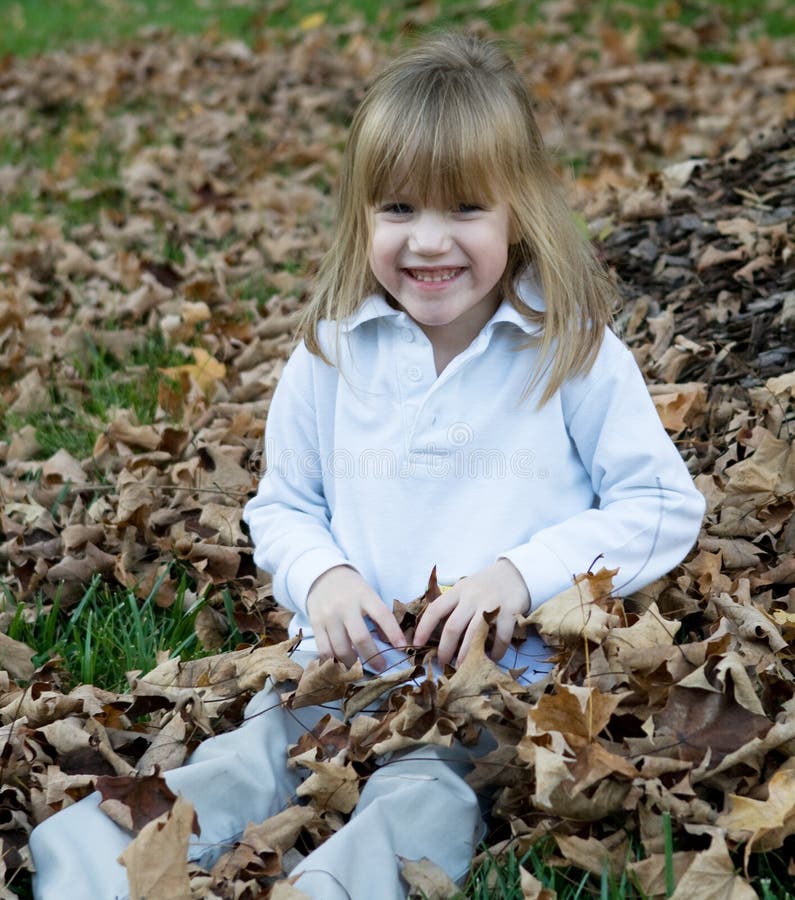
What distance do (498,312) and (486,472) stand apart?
33 cm

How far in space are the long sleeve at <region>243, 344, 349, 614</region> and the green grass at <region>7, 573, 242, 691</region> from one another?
0.36m

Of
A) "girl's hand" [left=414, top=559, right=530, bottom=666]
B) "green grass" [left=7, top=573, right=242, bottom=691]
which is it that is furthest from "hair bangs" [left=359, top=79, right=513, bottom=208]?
"green grass" [left=7, top=573, right=242, bottom=691]

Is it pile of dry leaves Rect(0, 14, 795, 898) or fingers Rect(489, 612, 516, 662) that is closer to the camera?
pile of dry leaves Rect(0, 14, 795, 898)

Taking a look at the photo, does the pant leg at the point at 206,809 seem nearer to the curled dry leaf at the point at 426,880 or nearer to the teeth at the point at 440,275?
the curled dry leaf at the point at 426,880

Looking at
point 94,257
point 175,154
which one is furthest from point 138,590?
point 175,154

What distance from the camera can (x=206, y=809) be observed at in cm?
204

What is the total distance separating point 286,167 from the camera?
6332mm

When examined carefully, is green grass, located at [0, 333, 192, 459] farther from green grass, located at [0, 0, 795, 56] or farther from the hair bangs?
green grass, located at [0, 0, 795, 56]

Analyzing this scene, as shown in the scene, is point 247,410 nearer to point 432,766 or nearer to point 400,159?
point 400,159

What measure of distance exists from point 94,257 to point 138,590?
255 cm

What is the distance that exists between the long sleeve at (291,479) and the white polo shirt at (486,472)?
2cm

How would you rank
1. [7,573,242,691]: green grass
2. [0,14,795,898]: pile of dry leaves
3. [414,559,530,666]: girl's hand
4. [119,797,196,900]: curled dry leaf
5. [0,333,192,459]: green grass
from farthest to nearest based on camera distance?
1. [0,333,192,459]: green grass
2. [7,573,242,691]: green grass
3. [414,559,530,666]: girl's hand
4. [0,14,795,898]: pile of dry leaves
5. [119,797,196,900]: curled dry leaf

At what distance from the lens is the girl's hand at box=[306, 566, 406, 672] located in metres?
2.23

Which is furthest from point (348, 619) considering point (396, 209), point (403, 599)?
point (396, 209)
